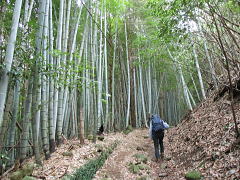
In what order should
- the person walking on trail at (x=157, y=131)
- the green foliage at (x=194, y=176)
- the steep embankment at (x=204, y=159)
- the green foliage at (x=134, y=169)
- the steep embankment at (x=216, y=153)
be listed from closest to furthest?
the steep embankment at (x=216, y=153) → the steep embankment at (x=204, y=159) → the green foliage at (x=194, y=176) → the green foliage at (x=134, y=169) → the person walking on trail at (x=157, y=131)

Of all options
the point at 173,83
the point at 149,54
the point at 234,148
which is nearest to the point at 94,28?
the point at 149,54

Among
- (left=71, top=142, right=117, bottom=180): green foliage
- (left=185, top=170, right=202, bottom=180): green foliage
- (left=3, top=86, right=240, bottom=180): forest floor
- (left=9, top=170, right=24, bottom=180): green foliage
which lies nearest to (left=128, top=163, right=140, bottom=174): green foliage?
(left=3, top=86, right=240, bottom=180): forest floor

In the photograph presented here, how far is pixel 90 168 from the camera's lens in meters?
3.68

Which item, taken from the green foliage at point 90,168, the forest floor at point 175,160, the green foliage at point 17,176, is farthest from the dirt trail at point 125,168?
the green foliage at point 17,176

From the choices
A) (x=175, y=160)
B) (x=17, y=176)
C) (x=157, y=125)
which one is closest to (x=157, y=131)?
(x=157, y=125)

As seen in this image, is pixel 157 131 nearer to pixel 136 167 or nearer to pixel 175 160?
pixel 175 160

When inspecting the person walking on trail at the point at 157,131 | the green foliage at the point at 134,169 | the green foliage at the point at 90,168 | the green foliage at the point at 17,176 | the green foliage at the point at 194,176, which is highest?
the person walking on trail at the point at 157,131

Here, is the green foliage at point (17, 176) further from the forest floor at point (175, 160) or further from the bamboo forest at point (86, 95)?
the forest floor at point (175, 160)

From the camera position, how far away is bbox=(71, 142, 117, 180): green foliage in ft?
10.5

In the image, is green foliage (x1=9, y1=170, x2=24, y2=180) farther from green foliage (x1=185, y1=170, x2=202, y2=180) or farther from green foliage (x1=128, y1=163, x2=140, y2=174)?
green foliage (x1=185, y1=170, x2=202, y2=180)

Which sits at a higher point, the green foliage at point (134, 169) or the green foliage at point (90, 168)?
the green foliage at point (90, 168)

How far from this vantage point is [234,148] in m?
3.11

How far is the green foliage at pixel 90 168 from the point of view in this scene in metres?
3.19

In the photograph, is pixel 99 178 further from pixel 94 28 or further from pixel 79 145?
pixel 94 28
